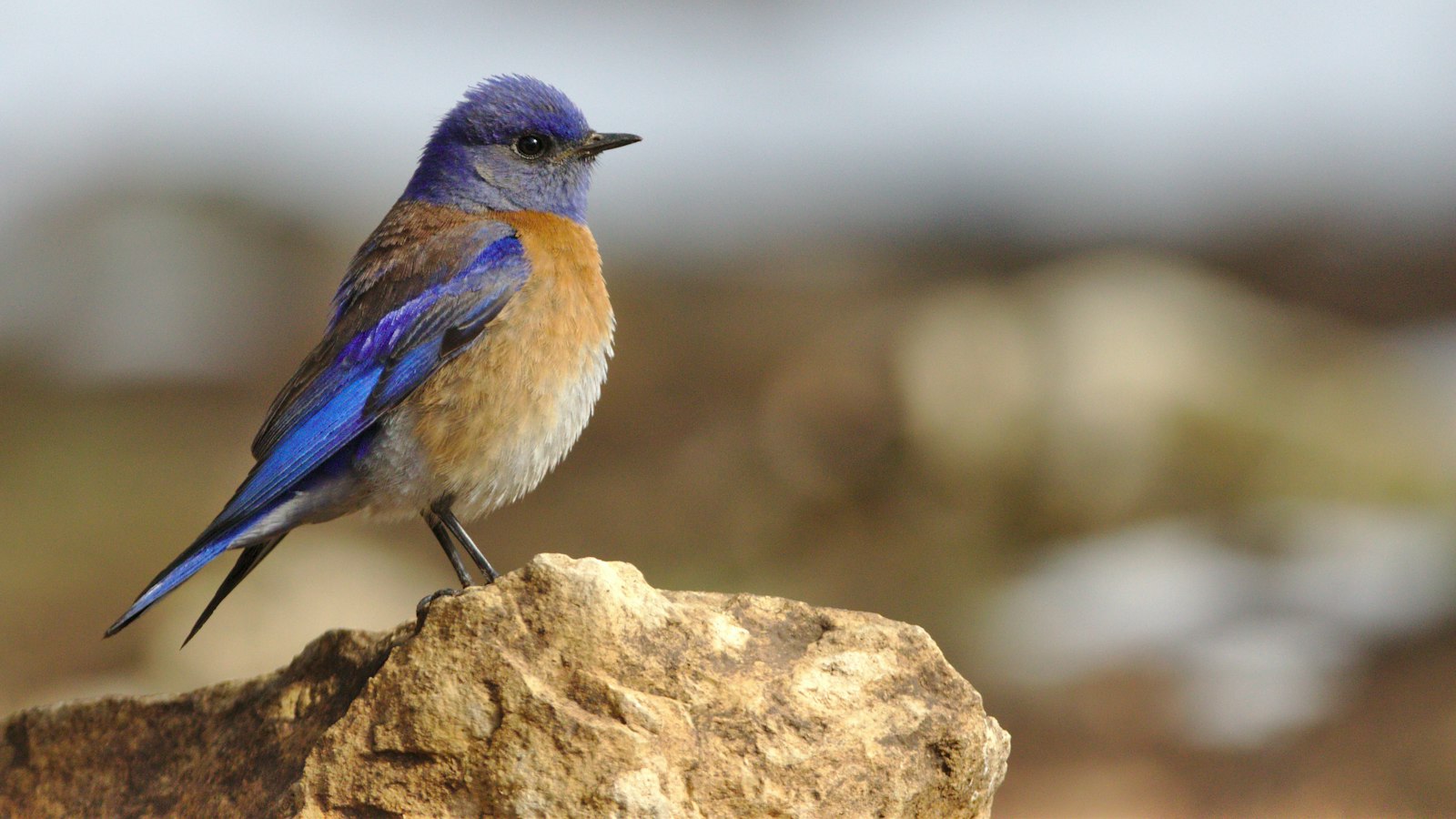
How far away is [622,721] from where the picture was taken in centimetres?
375

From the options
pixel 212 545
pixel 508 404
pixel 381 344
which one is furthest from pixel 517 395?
pixel 212 545

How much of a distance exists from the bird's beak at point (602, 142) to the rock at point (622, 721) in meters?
2.53

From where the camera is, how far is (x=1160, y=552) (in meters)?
11.8

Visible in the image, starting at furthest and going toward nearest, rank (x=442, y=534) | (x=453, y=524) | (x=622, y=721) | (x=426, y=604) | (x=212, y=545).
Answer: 1. (x=442, y=534)
2. (x=453, y=524)
3. (x=212, y=545)
4. (x=426, y=604)
5. (x=622, y=721)

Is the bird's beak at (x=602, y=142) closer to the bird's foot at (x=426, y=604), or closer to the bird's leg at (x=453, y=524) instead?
the bird's leg at (x=453, y=524)

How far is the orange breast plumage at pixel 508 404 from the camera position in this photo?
5227 millimetres

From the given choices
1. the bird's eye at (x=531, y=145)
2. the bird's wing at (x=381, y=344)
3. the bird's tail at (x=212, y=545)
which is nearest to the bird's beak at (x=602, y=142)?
the bird's eye at (x=531, y=145)

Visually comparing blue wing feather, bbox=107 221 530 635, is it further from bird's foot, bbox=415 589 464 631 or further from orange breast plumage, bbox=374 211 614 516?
bird's foot, bbox=415 589 464 631

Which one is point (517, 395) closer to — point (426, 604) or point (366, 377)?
point (366, 377)

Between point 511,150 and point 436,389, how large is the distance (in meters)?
1.31

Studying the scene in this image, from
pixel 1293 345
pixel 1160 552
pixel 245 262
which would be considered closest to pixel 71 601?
pixel 245 262

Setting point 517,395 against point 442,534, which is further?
point 442,534

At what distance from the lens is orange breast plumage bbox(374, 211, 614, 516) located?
17.1ft

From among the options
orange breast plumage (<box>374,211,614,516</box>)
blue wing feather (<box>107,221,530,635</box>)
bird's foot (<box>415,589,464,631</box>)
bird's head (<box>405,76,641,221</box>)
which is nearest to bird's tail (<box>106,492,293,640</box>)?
blue wing feather (<box>107,221,530,635</box>)
